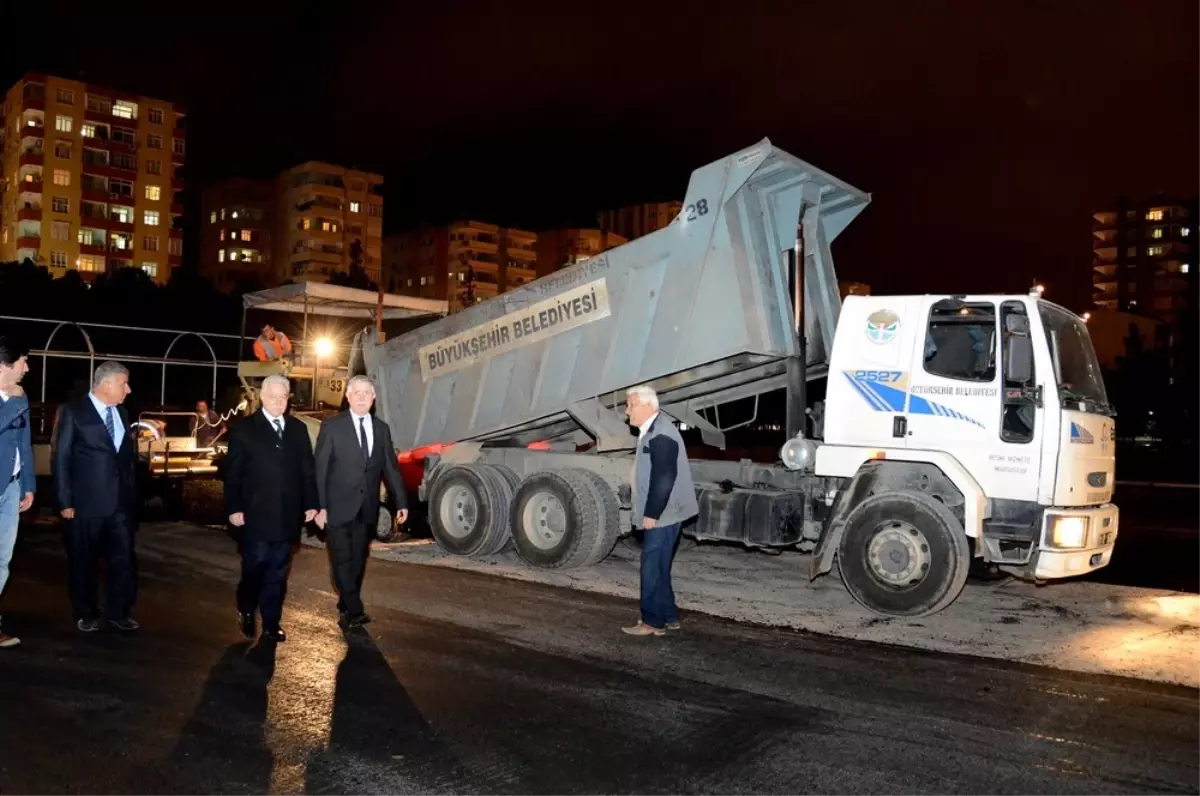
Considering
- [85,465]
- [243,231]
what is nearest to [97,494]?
[85,465]

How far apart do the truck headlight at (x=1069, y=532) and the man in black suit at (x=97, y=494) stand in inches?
260

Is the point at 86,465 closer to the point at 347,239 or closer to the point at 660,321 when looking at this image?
the point at 660,321

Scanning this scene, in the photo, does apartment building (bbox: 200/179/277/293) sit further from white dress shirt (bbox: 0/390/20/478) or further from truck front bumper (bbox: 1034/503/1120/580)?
truck front bumper (bbox: 1034/503/1120/580)

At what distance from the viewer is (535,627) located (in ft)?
23.6

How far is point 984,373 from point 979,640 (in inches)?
79.4

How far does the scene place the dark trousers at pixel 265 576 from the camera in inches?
259

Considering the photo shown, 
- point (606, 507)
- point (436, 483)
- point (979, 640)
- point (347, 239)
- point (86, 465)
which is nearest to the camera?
point (86, 465)

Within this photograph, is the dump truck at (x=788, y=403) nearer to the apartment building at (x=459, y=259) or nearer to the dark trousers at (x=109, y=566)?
the dark trousers at (x=109, y=566)

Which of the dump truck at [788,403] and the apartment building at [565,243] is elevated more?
the apartment building at [565,243]

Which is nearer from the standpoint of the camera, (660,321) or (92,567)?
(92,567)

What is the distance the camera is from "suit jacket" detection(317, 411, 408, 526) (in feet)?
22.9

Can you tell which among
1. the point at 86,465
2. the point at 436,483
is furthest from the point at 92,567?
the point at 436,483

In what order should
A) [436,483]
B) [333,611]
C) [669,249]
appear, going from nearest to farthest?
[333,611], [669,249], [436,483]

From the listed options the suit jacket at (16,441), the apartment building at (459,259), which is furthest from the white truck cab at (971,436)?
the apartment building at (459,259)
